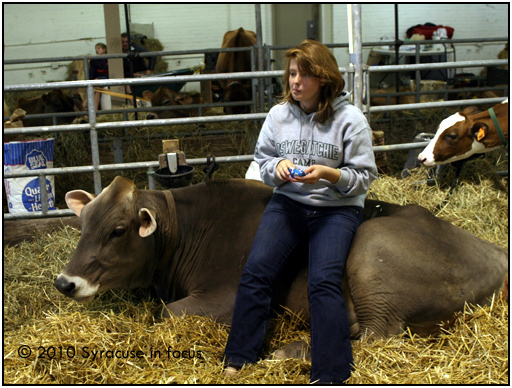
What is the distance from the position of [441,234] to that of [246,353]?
1390 mm

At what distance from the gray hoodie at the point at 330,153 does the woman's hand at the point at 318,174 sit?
6cm

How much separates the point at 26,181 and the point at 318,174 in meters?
3.29

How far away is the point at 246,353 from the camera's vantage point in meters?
2.81

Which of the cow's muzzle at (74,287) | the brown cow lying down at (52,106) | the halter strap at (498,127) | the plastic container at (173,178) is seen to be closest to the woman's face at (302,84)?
the plastic container at (173,178)

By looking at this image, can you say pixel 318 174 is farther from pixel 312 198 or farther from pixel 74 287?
pixel 74 287

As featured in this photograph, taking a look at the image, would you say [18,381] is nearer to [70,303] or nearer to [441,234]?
A: [70,303]

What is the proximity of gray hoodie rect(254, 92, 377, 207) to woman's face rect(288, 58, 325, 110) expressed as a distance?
0.12 metres

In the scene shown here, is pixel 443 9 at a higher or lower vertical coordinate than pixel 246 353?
higher

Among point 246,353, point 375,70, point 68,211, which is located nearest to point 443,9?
point 375,70

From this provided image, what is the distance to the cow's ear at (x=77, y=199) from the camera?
11.3 feet

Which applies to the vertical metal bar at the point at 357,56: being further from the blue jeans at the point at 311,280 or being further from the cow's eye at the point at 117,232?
the cow's eye at the point at 117,232

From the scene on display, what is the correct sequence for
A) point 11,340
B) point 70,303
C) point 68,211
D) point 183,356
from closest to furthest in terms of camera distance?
point 183,356, point 11,340, point 70,303, point 68,211

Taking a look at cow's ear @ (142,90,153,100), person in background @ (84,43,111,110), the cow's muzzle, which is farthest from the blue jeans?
person in background @ (84,43,111,110)

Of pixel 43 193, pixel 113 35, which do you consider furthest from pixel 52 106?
pixel 43 193
